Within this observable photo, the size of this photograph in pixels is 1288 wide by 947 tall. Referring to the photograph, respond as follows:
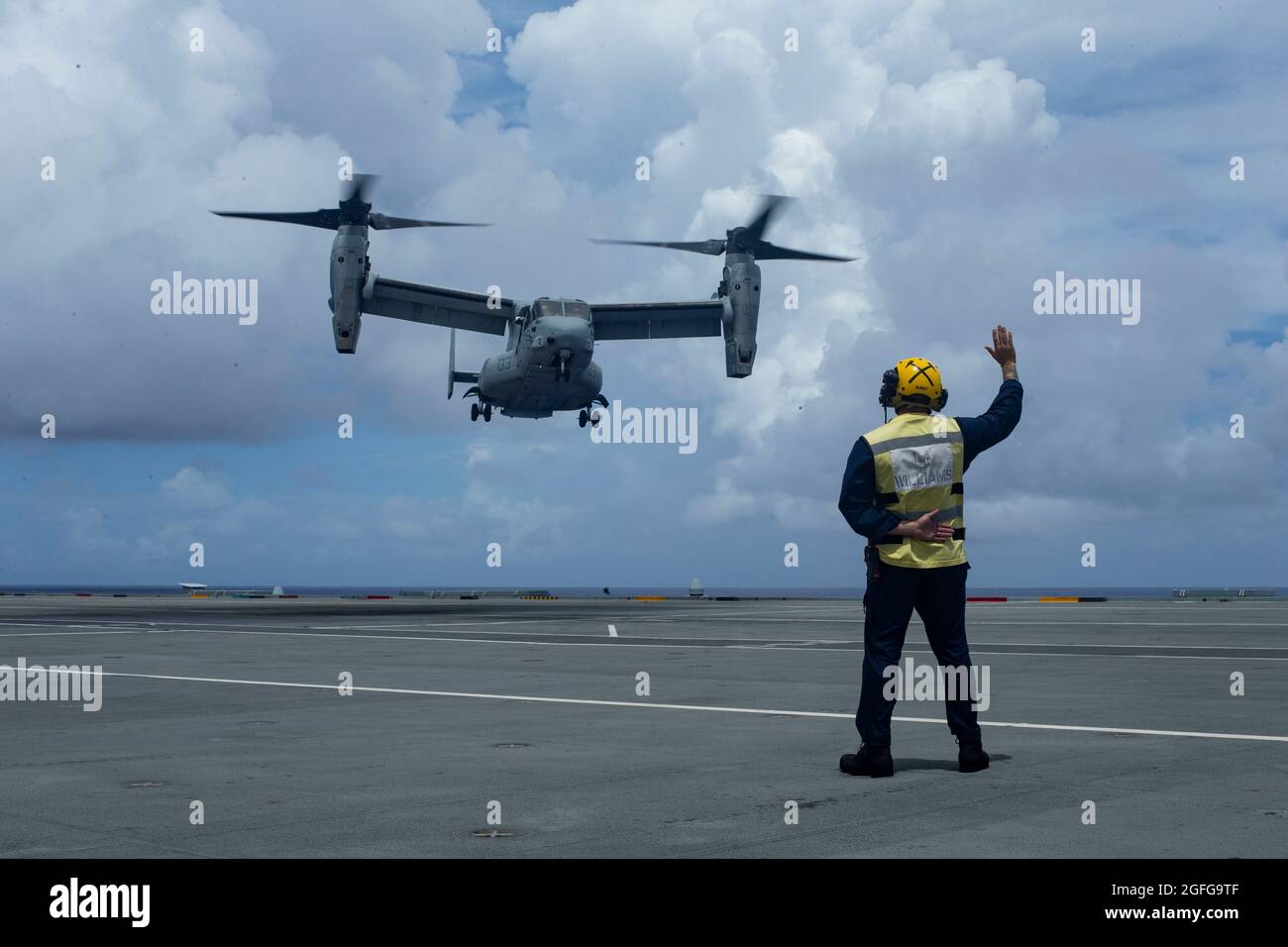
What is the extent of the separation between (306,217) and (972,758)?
57.4 meters

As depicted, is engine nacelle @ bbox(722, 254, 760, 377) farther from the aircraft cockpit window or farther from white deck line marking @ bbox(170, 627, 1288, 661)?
white deck line marking @ bbox(170, 627, 1288, 661)

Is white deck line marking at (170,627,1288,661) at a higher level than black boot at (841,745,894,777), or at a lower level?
lower

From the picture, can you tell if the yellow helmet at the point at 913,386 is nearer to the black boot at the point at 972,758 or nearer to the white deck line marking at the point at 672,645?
the black boot at the point at 972,758

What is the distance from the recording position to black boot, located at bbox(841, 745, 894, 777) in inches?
306

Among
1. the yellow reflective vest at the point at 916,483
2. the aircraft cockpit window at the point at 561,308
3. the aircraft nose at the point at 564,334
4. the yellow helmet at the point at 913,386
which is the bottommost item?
the yellow reflective vest at the point at 916,483

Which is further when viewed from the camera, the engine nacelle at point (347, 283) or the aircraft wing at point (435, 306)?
the aircraft wing at point (435, 306)

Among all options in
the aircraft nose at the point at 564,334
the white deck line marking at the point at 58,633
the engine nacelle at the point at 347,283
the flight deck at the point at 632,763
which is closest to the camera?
the flight deck at the point at 632,763

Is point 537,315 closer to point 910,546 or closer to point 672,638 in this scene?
point 672,638

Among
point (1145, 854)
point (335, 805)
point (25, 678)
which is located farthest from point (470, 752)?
point (25, 678)

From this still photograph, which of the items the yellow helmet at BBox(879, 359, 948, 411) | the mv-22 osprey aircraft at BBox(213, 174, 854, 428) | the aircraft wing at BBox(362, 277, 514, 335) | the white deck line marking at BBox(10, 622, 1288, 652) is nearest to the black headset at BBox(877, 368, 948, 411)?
the yellow helmet at BBox(879, 359, 948, 411)

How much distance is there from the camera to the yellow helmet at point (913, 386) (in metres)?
8.27

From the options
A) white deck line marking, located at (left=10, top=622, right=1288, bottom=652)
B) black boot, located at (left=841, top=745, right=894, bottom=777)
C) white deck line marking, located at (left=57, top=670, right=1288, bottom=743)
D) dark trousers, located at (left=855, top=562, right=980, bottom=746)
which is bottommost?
white deck line marking, located at (left=10, top=622, right=1288, bottom=652)

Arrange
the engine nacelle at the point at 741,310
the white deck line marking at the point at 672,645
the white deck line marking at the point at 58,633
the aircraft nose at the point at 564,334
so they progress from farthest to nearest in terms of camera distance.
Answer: the engine nacelle at the point at 741,310 < the aircraft nose at the point at 564,334 < the white deck line marking at the point at 58,633 < the white deck line marking at the point at 672,645

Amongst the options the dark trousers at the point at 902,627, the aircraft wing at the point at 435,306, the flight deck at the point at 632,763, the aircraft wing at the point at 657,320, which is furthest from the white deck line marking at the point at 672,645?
the aircraft wing at the point at 657,320
